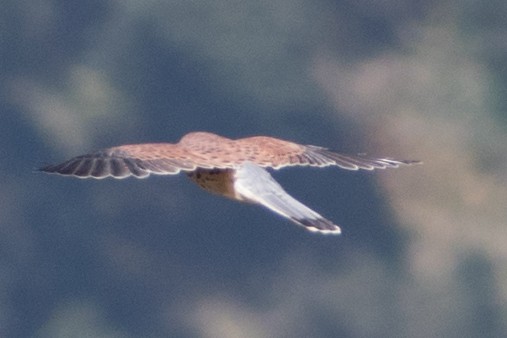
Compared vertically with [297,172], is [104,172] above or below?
below

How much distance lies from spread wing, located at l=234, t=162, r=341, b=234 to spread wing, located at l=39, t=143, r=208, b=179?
0.12 meters

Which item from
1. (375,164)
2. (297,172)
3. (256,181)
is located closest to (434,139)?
(297,172)

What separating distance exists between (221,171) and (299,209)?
0.19 metres

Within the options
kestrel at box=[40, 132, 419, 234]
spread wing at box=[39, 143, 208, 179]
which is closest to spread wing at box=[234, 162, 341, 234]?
kestrel at box=[40, 132, 419, 234]

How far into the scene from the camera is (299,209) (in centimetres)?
340

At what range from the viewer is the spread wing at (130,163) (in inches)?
126

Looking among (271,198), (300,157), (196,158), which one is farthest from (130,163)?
(300,157)

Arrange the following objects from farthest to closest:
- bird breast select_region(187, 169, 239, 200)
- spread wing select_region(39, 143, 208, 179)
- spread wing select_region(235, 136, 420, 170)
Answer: spread wing select_region(235, 136, 420, 170)
bird breast select_region(187, 169, 239, 200)
spread wing select_region(39, 143, 208, 179)

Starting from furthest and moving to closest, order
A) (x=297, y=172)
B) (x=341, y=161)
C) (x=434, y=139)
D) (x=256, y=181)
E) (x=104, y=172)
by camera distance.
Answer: (x=434, y=139) < (x=297, y=172) < (x=341, y=161) < (x=256, y=181) < (x=104, y=172)

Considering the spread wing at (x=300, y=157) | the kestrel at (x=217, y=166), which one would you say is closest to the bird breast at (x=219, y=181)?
the kestrel at (x=217, y=166)

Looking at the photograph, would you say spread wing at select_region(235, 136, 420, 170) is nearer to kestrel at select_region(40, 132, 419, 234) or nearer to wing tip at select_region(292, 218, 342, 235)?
kestrel at select_region(40, 132, 419, 234)

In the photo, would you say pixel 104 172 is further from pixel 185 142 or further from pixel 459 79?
pixel 459 79

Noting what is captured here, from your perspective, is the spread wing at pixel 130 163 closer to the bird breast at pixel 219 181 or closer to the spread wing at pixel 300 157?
the bird breast at pixel 219 181

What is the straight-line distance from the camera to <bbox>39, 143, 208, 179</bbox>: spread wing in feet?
10.5
